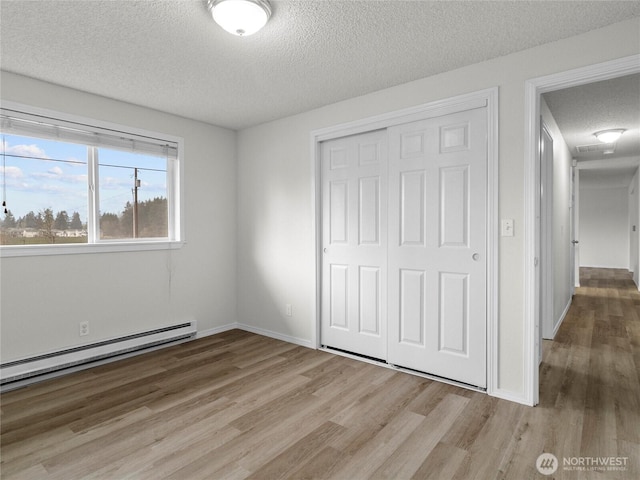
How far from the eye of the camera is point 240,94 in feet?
11.1

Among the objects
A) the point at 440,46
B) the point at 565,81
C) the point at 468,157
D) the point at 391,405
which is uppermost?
the point at 440,46

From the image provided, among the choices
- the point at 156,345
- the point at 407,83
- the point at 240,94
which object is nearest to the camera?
the point at 407,83

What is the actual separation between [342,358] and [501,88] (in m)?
2.64

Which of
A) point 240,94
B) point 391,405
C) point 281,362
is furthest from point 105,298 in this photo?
point 391,405

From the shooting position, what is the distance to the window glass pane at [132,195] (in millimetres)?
3549

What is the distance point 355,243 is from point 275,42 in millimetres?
1861

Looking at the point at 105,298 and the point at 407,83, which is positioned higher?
the point at 407,83

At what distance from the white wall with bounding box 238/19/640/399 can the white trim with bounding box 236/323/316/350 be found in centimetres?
4

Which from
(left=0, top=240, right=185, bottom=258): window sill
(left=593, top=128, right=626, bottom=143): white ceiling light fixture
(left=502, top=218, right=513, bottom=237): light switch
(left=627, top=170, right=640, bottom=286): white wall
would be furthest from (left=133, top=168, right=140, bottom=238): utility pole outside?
(left=627, top=170, right=640, bottom=286): white wall

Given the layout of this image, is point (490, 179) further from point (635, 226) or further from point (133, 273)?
point (635, 226)

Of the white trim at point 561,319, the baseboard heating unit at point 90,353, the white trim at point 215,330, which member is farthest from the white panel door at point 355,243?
the white trim at point 561,319

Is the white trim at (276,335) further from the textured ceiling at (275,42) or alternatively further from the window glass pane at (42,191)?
the textured ceiling at (275,42)

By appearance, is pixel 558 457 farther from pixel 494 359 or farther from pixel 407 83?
pixel 407 83

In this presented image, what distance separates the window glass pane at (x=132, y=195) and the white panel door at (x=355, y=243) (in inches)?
69.4
